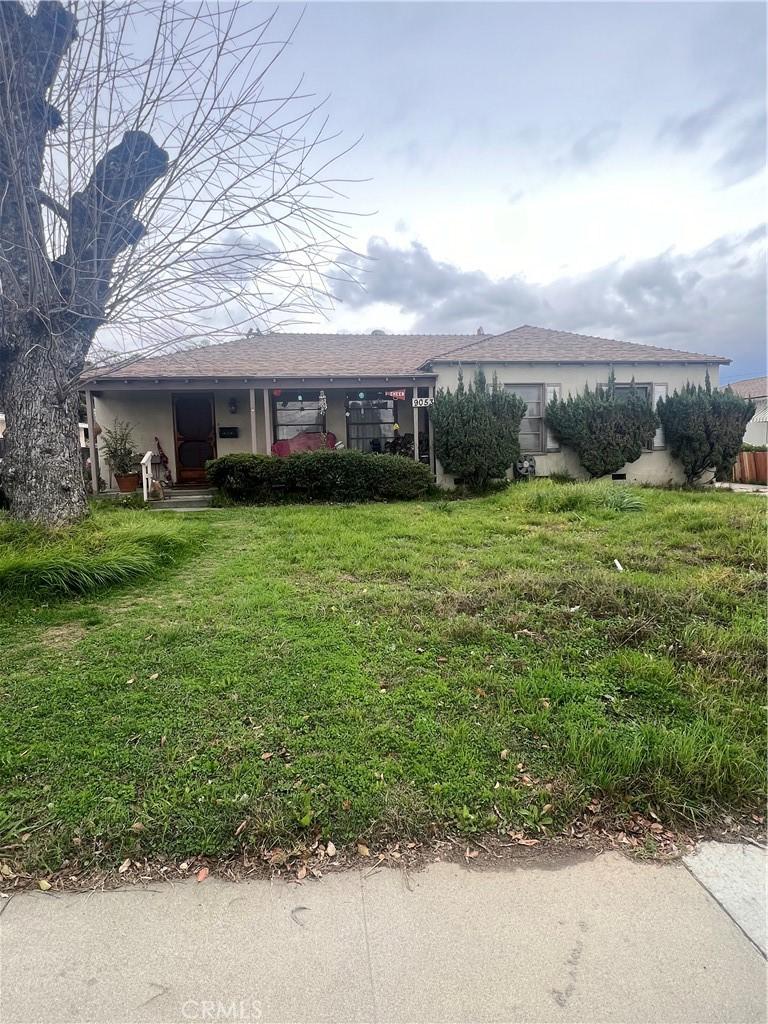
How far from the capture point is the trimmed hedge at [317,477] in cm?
1028

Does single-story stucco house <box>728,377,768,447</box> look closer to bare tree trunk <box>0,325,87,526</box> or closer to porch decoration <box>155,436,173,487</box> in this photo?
porch decoration <box>155,436,173,487</box>

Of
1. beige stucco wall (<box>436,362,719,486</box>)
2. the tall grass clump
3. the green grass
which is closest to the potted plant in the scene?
the tall grass clump

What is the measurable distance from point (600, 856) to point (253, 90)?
5.34 metres

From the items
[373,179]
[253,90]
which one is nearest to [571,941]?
[373,179]

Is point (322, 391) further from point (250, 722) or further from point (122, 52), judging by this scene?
point (250, 722)

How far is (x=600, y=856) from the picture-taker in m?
1.95

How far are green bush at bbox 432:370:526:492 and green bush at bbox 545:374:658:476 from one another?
1638 mm

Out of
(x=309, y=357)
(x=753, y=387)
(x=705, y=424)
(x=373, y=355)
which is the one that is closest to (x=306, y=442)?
(x=309, y=357)

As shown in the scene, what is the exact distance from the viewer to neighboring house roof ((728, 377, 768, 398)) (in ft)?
92.0

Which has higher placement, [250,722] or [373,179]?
[373,179]

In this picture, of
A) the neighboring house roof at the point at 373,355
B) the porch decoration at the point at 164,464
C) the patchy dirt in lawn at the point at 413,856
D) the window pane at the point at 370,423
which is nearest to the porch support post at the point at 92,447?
the neighboring house roof at the point at 373,355

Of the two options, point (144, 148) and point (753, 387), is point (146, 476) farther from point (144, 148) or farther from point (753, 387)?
point (753, 387)

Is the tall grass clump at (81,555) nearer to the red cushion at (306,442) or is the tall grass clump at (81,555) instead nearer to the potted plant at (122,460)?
the potted plant at (122,460)

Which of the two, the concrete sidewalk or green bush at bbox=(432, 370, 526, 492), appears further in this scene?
green bush at bbox=(432, 370, 526, 492)
